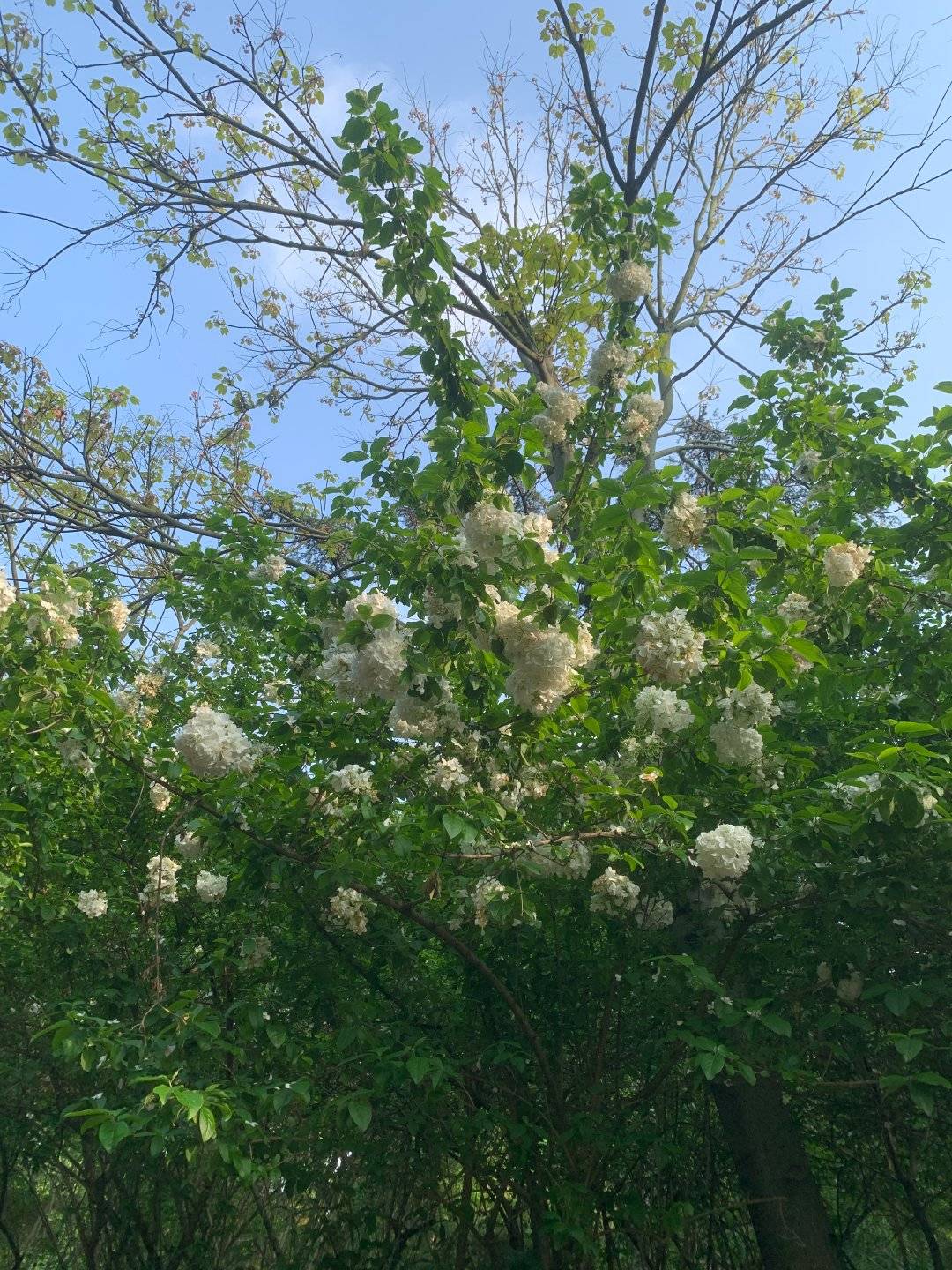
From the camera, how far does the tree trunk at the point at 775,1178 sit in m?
3.94

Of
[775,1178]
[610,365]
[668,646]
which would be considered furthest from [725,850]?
[775,1178]

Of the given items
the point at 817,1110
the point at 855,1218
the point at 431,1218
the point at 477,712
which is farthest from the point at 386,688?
the point at 855,1218

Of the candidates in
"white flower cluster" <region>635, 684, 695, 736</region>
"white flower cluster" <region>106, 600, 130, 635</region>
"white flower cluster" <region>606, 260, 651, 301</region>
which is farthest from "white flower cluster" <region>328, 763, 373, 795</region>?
"white flower cluster" <region>606, 260, 651, 301</region>

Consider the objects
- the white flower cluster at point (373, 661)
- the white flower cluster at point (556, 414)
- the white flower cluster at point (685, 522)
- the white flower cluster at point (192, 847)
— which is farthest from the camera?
the white flower cluster at point (556, 414)

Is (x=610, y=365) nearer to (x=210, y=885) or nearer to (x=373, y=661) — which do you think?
(x=373, y=661)

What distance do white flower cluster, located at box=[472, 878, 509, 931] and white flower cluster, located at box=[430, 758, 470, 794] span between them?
1.08 feet

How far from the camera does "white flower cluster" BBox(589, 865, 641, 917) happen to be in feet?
10.1

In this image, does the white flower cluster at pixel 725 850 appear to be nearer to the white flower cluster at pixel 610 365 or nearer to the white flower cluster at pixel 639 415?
the white flower cluster at pixel 639 415

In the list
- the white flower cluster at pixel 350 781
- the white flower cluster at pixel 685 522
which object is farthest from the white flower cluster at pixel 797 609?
the white flower cluster at pixel 350 781

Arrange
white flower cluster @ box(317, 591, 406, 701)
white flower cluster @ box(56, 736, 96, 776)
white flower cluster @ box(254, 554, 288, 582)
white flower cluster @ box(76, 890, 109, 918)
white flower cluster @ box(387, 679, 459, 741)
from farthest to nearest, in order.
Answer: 1. white flower cluster @ box(254, 554, 288, 582)
2. white flower cluster @ box(76, 890, 109, 918)
3. white flower cluster @ box(56, 736, 96, 776)
4. white flower cluster @ box(387, 679, 459, 741)
5. white flower cluster @ box(317, 591, 406, 701)

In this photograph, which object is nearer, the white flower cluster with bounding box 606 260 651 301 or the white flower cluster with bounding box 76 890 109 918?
the white flower cluster with bounding box 606 260 651 301

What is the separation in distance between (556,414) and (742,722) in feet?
4.27

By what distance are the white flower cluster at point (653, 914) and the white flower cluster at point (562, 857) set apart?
724 mm

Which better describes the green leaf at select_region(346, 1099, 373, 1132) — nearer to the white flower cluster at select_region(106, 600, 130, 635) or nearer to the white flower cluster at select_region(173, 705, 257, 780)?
A: the white flower cluster at select_region(173, 705, 257, 780)
